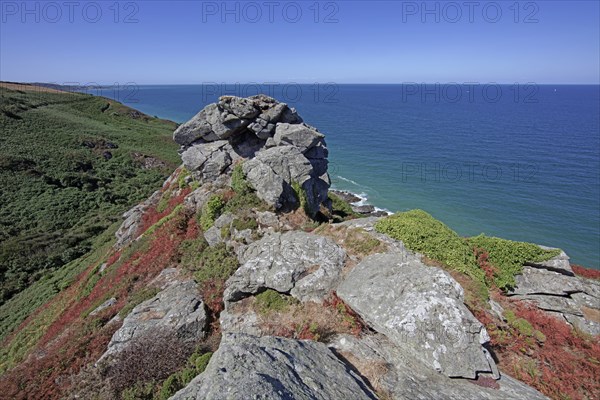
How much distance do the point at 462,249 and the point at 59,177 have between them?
228ft

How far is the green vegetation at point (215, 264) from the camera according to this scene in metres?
17.2

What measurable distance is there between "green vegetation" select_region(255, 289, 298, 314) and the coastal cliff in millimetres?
58

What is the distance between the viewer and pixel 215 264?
1802 centimetres

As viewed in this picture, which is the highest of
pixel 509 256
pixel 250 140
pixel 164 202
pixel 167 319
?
pixel 250 140

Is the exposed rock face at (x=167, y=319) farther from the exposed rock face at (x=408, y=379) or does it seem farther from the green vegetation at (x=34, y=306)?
the green vegetation at (x=34, y=306)

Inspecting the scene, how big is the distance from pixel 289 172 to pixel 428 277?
13800 millimetres

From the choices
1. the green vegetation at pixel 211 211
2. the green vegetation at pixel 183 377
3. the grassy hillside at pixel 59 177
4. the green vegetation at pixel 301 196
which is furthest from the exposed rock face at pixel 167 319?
the grassy hillside at pixel 59 177

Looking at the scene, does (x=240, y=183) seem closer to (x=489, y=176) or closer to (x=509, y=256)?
(x=509, y=256)

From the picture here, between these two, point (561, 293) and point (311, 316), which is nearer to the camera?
point (311, 316)

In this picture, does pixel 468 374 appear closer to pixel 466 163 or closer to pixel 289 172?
pixel 289 172

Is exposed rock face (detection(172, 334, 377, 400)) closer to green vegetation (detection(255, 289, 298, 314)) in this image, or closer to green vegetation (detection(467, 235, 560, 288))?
green vegetation (detection(255, 289, 298, 314))

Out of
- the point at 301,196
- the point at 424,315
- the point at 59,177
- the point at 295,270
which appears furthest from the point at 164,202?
the point at 59,177

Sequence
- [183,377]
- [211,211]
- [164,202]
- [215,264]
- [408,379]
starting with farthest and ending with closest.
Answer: [164,202]
[211,211]
[215,264]
[183,377]
[408,379]

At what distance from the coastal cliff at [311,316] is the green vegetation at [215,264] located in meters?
0.12
